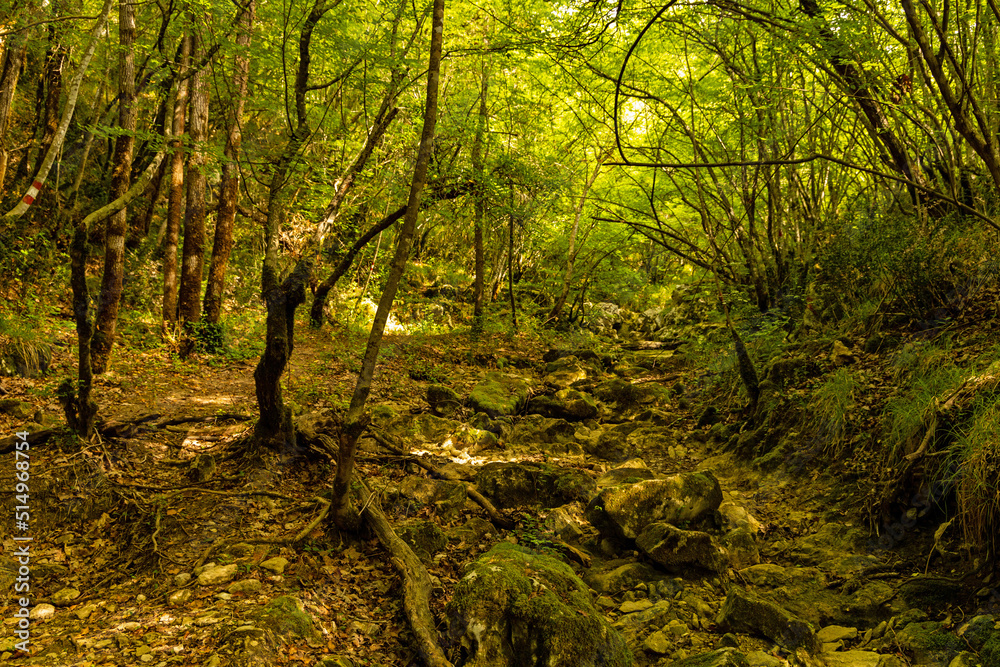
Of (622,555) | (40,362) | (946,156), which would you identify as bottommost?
(622,555)

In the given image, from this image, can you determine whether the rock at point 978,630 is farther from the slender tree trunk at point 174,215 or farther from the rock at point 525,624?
the slender tree trunk at point 174,215

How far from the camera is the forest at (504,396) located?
367 cm

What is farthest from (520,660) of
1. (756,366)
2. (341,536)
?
(756,366)

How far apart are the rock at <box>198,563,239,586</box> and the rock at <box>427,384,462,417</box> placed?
4458 mm

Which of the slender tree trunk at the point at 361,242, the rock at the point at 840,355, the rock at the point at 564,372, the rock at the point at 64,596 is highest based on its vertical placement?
the slender tree trunk at the point at 361,242

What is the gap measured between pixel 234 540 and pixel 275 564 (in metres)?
0.53

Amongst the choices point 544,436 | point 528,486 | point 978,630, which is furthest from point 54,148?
point 978,630

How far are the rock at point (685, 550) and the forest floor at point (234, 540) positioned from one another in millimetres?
144

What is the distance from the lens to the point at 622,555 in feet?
17.1

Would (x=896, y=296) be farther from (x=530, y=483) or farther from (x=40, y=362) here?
(x=40, y=362)

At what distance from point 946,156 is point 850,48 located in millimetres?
1440

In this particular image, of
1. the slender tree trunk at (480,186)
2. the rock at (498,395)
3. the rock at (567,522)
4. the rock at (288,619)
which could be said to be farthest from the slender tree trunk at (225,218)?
the rock at (288,619)

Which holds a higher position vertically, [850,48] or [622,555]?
[850,48]

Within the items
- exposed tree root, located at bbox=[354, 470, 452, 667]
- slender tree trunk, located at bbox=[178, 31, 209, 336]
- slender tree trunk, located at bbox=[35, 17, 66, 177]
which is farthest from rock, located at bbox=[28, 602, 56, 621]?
slender tree trunk, located at bbox=[35, 17, 66, 177]
